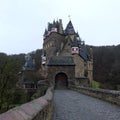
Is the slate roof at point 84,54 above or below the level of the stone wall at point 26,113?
above

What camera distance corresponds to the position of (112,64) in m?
111

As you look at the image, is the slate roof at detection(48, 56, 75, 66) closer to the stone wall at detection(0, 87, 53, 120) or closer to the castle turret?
the castle turret

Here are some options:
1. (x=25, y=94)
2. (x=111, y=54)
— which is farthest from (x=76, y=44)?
(x=111, y=54)

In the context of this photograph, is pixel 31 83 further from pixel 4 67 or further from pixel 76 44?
pixel 4 67

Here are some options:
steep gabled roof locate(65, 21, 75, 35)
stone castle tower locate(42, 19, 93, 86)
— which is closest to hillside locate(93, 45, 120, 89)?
stone castle tower locate(42, 19, 93, 86)

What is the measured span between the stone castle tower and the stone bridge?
22895 mm

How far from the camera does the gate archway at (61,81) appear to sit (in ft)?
178

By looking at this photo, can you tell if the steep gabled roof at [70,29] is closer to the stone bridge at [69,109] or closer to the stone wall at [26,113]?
the stone bridge at [69,109]

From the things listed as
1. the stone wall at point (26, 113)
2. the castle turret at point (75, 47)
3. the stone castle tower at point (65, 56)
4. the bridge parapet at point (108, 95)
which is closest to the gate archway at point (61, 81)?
the stone castle tower at point (65, 56)

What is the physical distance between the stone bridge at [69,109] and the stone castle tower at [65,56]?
75.1ft

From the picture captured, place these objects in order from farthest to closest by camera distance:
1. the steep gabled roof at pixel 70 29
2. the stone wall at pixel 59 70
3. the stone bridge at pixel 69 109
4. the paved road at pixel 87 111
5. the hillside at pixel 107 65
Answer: the hillside at pixel 107 65, the steep gabled roof at pixel 70 29, the stone wall at pixel 59 70, the paved road at pixel 87 111, the stone bridge at pixel 69 109

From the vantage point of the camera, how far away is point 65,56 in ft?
186

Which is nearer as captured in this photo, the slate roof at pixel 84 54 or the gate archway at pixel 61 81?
the gate archway at pixel 61 81

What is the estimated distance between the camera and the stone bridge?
524 centimetres
